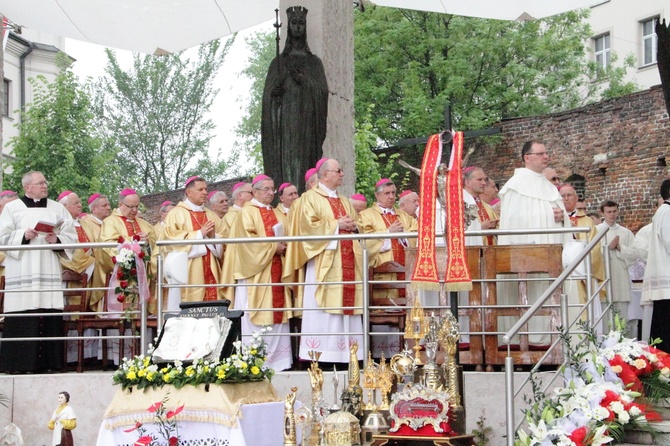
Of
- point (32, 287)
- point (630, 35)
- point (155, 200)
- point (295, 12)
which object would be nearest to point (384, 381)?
point (32, 287)

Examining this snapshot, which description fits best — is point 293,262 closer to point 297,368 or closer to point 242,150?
point 297,368

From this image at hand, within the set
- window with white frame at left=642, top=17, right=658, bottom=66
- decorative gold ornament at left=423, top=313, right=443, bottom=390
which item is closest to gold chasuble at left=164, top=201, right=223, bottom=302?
decorative gold ornament at left=423, top=313, right=443, bottom=390

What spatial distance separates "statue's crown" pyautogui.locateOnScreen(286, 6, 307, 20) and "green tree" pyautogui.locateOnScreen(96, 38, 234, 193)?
87.5ft

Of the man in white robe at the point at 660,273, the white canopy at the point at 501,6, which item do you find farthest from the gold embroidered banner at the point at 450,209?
the white canopy at the point at 501,6

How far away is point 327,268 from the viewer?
11.7 m

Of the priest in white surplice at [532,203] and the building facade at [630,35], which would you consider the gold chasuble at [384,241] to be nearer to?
the priest in white surplice at [532,203]

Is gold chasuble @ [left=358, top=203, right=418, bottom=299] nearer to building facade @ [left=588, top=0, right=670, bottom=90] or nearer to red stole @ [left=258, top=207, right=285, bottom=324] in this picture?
red stole @ [left=258, top=207, right=285, bottom=324]

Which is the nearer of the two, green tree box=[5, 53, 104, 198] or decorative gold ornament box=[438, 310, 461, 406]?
decorative gold ornament box=[438, 310, 461, 406]

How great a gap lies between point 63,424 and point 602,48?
25441 mm

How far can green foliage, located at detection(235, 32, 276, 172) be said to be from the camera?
36719 mm

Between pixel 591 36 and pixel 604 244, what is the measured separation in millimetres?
22054

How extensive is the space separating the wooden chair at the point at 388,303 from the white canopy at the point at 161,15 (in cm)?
672

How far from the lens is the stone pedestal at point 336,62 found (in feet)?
47.7

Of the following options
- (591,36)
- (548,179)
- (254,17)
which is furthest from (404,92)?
(548,179)
